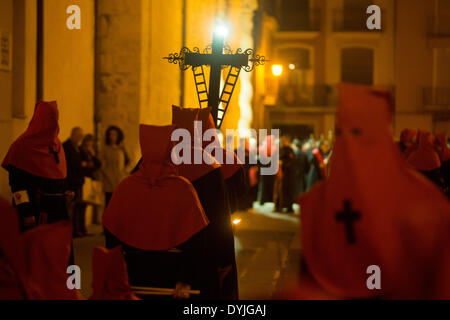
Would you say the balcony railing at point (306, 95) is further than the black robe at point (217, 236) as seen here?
Yes

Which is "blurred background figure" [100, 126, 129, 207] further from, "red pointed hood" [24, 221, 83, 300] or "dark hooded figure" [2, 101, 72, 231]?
"red pointed hood" [24, 221, 83, 300]

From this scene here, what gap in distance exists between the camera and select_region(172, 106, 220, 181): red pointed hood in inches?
201

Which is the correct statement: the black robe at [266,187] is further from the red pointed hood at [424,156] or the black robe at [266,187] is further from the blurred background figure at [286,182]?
the red pointed hood at [424,156]

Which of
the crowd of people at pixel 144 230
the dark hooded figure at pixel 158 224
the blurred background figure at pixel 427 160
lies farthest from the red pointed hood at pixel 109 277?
the blurred background figure at pixel 427 160

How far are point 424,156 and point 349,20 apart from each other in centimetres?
2779

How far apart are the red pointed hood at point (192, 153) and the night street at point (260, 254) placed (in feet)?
7.52

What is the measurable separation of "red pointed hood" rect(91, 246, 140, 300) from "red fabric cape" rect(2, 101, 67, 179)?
2965 millimetres

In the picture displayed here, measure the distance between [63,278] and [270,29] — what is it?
33602 mm

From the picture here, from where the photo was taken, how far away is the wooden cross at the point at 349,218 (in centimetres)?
301

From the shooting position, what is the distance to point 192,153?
524 cm

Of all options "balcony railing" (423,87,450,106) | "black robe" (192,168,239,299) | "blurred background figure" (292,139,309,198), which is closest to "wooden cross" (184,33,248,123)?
"black robe" (192,168,239,299)

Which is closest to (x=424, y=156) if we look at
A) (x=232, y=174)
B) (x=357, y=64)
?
(x=232, y=174)

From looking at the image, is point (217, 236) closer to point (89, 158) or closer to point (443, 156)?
point (89, 158)

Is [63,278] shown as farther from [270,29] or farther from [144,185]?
[270,29]
